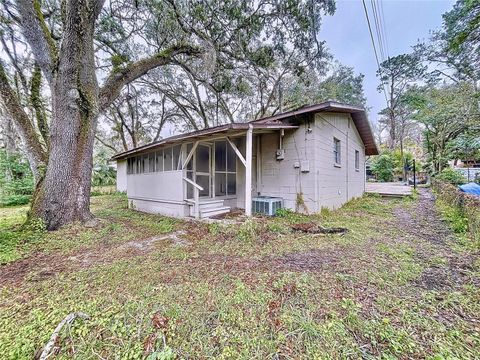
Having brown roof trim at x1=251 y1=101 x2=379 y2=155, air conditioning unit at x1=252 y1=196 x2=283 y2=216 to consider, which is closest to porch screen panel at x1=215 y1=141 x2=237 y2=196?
air conditioning unit at x1=252 y1=196 x2=283 y2=216

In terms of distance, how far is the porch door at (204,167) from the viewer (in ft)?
23.5

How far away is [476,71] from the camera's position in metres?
13.4

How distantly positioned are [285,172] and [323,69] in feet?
24.8

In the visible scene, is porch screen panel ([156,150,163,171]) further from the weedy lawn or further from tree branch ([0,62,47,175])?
the weedy lawn

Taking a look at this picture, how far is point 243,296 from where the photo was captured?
2365 mm

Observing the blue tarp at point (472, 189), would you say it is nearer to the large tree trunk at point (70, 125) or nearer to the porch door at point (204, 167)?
the porch door at point (204, 167)

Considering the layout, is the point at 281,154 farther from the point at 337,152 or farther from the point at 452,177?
the point at 452,177

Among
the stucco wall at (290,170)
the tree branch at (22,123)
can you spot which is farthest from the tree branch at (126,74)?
the stucco wall at (290,170)

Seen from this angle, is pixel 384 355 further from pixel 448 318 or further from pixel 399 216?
pixel 399 216

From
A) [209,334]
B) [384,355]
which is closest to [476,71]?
[384,355]

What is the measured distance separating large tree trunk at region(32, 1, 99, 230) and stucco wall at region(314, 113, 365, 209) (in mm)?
6208

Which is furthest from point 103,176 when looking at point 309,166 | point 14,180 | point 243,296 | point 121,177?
point 243,296

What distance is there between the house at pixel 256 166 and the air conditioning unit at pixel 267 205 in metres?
0.07

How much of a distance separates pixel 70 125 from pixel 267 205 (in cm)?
557
